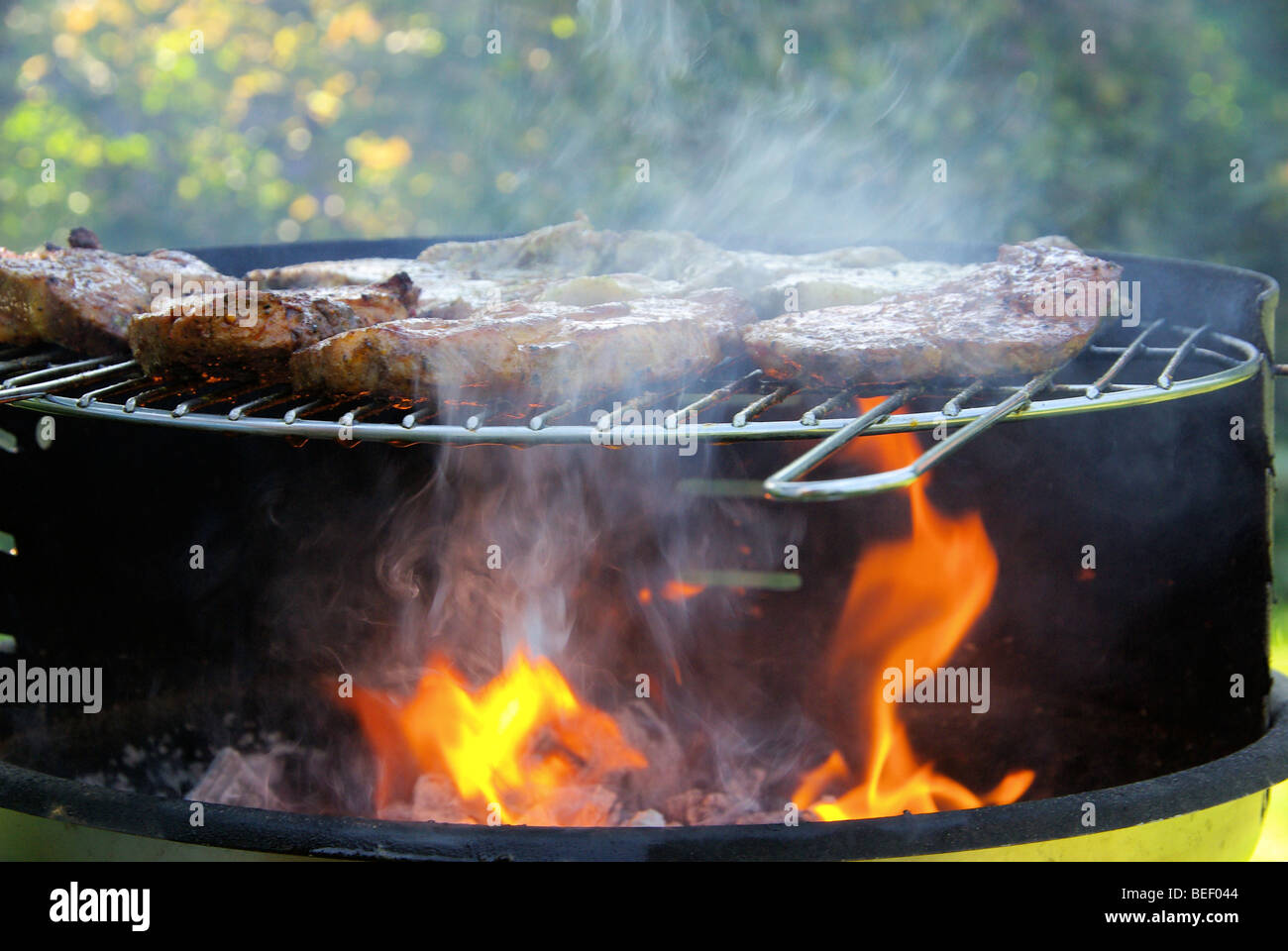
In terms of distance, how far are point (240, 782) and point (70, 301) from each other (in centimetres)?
120

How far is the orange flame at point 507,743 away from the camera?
2754 millimetres

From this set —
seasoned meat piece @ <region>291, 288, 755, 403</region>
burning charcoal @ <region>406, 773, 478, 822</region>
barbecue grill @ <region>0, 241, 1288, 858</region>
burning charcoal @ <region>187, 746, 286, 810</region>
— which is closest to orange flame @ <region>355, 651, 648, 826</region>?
burning charcoal @ <region>406, 773, 478, 822</region>

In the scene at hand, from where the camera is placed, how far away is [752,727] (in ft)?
9.45

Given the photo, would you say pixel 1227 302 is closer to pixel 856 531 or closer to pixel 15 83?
pixel 856 531

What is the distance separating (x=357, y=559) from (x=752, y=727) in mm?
1027

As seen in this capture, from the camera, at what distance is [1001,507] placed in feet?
8.73

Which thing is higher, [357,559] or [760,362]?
[760,362]

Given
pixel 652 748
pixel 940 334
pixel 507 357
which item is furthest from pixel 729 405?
pixel 652 748

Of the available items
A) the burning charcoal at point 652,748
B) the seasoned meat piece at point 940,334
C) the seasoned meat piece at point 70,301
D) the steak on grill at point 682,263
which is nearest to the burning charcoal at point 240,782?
the burning charcoal at point 652,748

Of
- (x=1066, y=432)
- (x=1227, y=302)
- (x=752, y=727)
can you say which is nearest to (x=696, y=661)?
(x=752, y=727)

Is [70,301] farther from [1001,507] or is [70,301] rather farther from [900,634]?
[1001,507]

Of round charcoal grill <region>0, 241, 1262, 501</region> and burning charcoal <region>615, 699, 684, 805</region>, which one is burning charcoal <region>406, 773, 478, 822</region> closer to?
burning charcoal <region>615, 699, 684, 805</region>

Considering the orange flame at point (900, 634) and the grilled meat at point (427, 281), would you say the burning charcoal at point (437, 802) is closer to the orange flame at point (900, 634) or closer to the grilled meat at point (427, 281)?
the orange flame at point (900, 634)

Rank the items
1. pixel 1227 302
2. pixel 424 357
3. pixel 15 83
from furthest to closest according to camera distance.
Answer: pixel 15 83 → pixel 1227 302 → pixel 424 357
